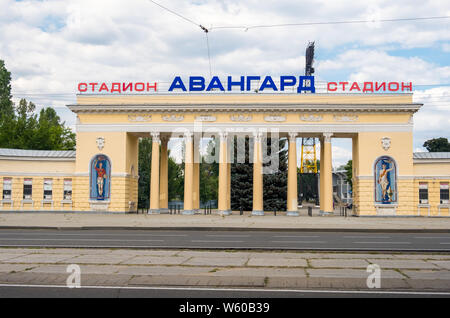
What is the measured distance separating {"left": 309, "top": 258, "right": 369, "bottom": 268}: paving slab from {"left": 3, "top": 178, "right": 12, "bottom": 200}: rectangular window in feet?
125

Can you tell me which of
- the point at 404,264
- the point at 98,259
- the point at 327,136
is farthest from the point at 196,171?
the point at 404,264

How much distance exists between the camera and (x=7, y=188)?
43.8 metres

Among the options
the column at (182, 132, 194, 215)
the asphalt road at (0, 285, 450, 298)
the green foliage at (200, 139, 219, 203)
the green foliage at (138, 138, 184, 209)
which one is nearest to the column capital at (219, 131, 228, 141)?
the column at (182, 132, 194, 215)

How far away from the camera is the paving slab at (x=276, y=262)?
11570 mm

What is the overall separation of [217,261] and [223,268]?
1272 millimetres

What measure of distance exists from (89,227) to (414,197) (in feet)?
94.5

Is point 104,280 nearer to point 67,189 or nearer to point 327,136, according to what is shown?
point 327,136

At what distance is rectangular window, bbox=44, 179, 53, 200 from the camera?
44312mm

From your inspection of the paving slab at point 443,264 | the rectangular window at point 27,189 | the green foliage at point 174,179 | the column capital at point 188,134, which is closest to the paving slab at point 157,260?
the paving slab at point 443,264

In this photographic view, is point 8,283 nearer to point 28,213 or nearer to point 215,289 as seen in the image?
point 215,289

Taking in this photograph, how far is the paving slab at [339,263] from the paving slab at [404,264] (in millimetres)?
373

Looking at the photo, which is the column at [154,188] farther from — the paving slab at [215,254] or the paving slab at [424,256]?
the paving slab at [424,256]

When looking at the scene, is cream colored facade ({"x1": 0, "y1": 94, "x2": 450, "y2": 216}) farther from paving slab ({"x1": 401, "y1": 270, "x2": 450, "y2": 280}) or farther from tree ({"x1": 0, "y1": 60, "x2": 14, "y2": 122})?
paving slab ({"x1": 401, "y1": 270, "x2": 450, "y2": 280})
